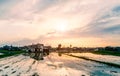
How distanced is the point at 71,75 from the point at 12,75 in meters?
8.21

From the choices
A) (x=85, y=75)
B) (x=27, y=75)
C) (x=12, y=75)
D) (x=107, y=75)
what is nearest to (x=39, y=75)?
(x=27, y=75)

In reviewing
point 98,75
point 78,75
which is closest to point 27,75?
point 78,75

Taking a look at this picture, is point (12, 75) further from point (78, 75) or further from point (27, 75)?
point (78, 75)

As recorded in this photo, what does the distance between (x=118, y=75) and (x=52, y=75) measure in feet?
30.7

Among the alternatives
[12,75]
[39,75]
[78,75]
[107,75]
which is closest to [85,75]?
[78,75]

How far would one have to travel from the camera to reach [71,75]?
1385 inches

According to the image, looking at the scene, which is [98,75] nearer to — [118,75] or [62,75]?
[118,75]

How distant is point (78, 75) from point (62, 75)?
2.38m

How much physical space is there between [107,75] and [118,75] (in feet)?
5.04

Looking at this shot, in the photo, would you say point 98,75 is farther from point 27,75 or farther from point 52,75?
point 27,75

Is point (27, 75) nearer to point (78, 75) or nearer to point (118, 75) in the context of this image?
point (78, 75)

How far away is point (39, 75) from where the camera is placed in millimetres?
34250

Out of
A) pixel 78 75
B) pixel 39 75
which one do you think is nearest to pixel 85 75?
pixel 78 75

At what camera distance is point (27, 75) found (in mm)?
33750
